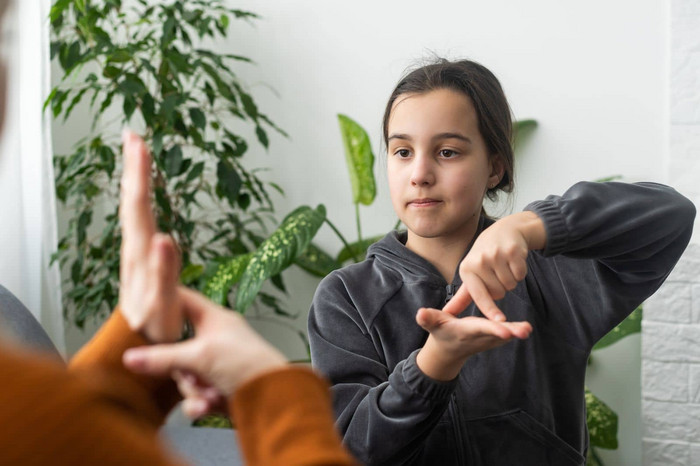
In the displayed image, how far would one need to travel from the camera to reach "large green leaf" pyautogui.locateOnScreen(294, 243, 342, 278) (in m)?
2.44

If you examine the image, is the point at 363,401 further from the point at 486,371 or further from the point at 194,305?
the point at 194,305

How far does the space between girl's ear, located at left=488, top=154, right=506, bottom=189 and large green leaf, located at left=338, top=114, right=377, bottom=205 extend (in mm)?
1082

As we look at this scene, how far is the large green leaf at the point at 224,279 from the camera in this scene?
2109mm

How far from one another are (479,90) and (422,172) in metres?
0.17

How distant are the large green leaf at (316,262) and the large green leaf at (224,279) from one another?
0.30 meters

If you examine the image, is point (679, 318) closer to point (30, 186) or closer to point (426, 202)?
point (426, 202)

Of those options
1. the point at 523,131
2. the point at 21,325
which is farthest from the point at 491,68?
the point at 21,325

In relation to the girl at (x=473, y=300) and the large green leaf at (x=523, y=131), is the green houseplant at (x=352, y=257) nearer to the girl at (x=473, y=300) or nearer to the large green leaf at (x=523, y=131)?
the large green leaf at (x=523, y=131)

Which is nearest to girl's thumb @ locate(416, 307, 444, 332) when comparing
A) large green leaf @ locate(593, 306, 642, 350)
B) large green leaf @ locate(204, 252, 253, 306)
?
large green leaf @ locate(204, 252, 253, 306)

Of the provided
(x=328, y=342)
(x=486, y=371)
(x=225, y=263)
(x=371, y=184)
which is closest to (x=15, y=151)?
(x=225, y=263)

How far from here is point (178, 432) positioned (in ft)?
6.19

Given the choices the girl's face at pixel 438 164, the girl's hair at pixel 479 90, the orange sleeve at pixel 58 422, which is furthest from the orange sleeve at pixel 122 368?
the girl's hair at pixel 479 90

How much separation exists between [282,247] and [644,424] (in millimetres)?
1092

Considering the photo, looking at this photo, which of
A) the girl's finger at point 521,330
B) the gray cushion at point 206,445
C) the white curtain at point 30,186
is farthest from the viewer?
the white curtain at point 30,186
